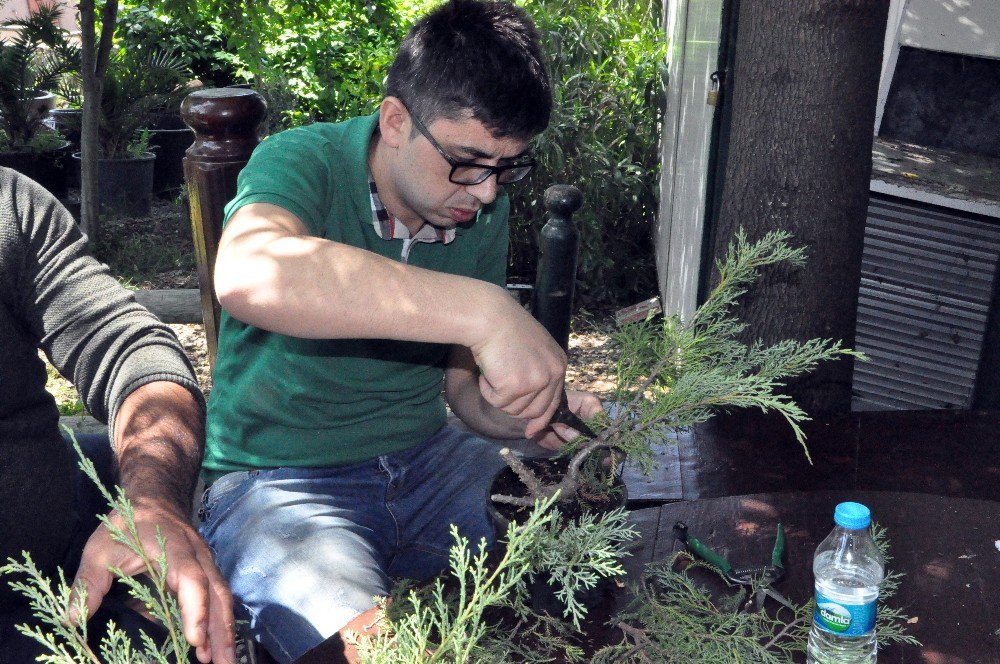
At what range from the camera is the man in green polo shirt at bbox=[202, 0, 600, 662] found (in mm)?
1706

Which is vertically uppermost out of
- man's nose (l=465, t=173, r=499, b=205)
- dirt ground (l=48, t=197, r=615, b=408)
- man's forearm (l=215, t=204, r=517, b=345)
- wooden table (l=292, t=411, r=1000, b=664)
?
man's nose (l=465, t=173, r=499, b=205)

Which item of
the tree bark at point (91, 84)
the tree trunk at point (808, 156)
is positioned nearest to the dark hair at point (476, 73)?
the tree trunk at point (808, 156)

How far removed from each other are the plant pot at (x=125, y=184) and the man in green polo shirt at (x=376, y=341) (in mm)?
7063

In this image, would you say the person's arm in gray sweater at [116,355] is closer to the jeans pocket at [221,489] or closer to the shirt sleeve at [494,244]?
the jeans pocket at [221,489]

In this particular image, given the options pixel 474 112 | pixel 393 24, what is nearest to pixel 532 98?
pixel 474 112

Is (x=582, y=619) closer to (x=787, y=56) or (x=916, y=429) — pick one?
(x=916, y=429)

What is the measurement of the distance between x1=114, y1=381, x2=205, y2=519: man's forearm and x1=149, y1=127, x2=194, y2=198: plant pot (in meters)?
8.26

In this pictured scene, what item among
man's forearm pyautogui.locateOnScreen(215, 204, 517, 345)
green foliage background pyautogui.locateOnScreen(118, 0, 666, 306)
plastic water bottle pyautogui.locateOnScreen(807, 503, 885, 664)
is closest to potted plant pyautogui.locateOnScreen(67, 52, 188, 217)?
green foliage background pyautogui.locateOnScreen(118, 0, 666, 306)

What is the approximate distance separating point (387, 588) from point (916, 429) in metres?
1.44

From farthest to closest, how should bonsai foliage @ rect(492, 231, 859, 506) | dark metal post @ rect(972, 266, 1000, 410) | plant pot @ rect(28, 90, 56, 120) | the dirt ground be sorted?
plant pot @ rect(28, 90, 56, 120) → the dirt ground → dark metal post @ rect(972, 266, 1000, 410) → bonsai foliage @ rect(492, 231, 859, 506)

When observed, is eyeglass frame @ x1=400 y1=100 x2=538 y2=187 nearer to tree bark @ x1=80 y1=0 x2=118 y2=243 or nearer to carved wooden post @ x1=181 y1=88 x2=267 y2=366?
carved wooden post @ x1=181 y1=88 x2=267 y2=366

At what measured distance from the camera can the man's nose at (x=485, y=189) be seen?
2.23 m

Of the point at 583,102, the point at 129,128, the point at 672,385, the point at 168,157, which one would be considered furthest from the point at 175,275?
the point at 672,385

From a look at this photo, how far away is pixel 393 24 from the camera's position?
835 cm
